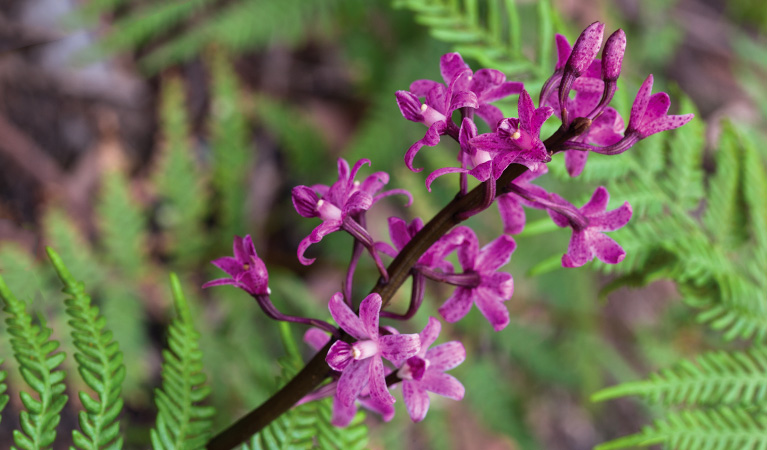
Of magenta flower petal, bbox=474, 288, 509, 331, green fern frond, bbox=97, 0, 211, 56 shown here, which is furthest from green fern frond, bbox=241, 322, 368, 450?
green fern frond, bbox=97, 0, 211, 56

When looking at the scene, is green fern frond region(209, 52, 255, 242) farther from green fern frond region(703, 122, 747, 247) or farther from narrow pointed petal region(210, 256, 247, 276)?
green fern frond region(703, 122, 747, 247)

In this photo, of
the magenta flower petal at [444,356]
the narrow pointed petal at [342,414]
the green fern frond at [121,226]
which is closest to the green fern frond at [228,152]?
the green fern frond at [121,226]

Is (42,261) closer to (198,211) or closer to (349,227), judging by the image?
(198,211)

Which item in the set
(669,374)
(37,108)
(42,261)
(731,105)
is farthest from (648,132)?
(731,105)

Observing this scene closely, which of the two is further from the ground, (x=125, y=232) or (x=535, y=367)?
(x=125, y=232)

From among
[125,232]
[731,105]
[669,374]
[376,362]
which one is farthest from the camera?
[731,105]

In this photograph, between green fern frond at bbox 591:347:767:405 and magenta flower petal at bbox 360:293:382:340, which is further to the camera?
green fern frond at bbox 591:347:767:405
